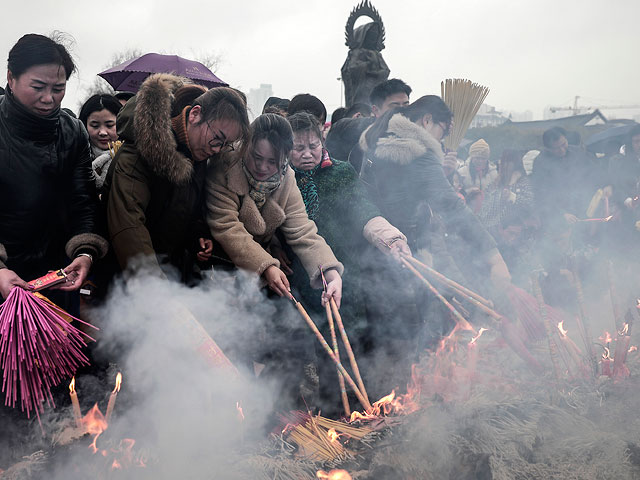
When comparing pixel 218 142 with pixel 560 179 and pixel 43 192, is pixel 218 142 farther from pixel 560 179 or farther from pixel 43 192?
pixel 560 179

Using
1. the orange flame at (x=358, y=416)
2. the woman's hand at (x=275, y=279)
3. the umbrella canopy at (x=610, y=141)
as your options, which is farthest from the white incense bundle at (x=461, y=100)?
the umbrella canopy at (x=610, y=141)

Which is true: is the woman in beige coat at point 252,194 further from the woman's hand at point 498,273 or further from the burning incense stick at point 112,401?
the woman's hand at point 498,273

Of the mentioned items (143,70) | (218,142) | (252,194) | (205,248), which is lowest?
(205,248)

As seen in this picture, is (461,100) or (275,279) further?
(461,100)

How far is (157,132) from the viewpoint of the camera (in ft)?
6.61

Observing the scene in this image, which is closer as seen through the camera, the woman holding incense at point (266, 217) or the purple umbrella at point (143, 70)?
the woman holding incense at point (266, 217)

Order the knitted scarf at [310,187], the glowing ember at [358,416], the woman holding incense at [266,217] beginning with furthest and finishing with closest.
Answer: the knitted scarf at [310,187]
the woman holding incense at [266,217]
the glowing ember at [358,416]

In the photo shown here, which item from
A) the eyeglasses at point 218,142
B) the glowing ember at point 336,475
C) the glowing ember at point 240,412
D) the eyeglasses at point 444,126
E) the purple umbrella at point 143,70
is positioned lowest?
the glowing ember at point 336,475

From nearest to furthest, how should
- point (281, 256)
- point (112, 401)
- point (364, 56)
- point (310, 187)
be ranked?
point (112, 401)
point (281, 256)
point (310, 187)
point (364, 56)

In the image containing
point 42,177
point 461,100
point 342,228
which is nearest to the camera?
point 42,177

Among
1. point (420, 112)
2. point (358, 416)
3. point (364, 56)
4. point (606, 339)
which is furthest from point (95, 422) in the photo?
point (364, 56)

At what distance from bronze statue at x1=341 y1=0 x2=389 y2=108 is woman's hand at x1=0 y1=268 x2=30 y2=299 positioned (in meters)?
8.11

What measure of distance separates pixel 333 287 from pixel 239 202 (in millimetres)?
693

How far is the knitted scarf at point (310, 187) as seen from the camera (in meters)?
2.91
